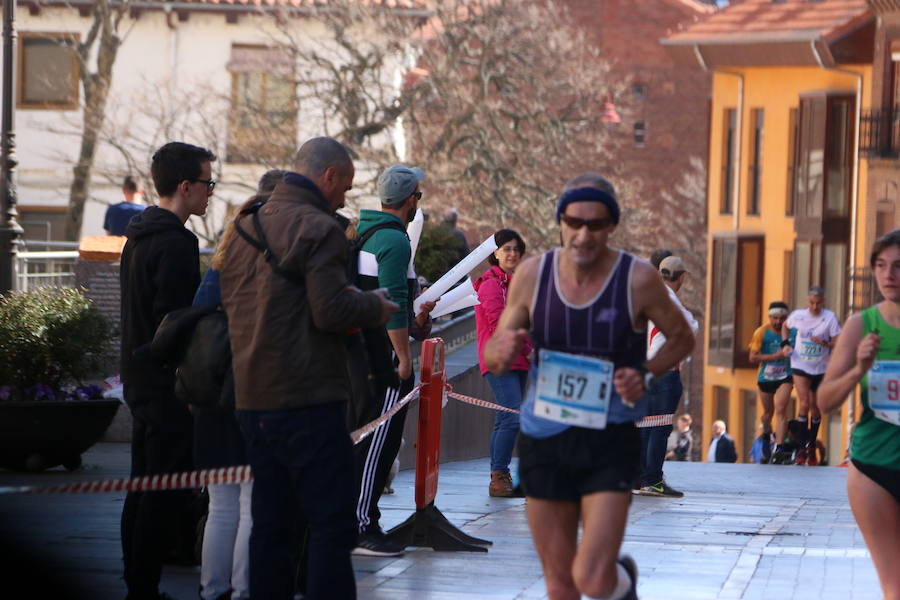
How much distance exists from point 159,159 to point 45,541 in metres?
2.72

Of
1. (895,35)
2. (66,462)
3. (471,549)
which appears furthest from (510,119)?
(471,549)

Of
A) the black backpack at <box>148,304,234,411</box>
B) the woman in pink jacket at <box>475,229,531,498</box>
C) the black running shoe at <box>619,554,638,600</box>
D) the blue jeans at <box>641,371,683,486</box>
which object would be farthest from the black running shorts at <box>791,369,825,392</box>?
the black running shoe at <box>619,554,638,600</box>

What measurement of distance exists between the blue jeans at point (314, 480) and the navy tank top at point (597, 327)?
2.54ft

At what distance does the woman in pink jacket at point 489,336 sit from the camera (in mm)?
12188

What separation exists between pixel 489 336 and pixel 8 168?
5.56m

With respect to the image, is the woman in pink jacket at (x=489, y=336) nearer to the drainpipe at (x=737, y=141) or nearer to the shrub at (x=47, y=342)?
the shrub at (x=47, y=342)

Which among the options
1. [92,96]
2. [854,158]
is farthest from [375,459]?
[854,158]

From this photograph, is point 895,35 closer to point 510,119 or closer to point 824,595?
point 510,119

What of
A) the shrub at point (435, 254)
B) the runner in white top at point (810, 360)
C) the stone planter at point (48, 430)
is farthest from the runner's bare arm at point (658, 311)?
the runner in white top at point (810, 360)

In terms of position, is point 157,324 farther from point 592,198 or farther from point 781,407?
point 781,407

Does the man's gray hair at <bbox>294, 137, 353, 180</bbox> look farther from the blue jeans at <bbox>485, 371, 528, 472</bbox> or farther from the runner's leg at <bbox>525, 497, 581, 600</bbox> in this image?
the blue jeans at <bbox>485, 371, 528, 472</bbox>

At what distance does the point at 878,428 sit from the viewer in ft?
22.9

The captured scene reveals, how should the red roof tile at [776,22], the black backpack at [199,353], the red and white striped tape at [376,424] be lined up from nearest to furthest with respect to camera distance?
the black backpack at [199,353] < the red and white striped tape at [376,424] < the red roof tile at [776,22]

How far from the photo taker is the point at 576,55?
39344 mm
